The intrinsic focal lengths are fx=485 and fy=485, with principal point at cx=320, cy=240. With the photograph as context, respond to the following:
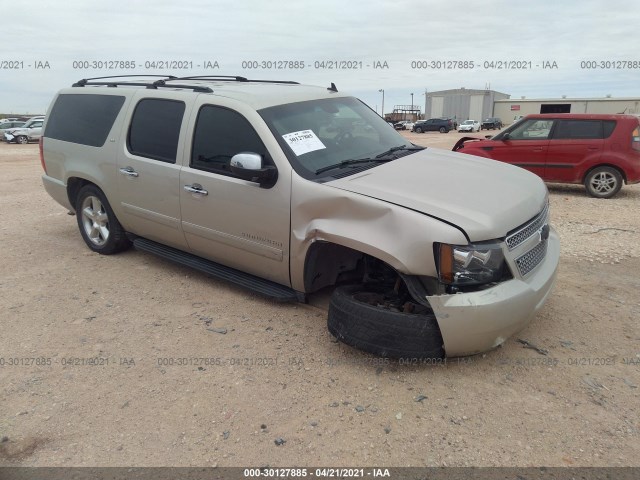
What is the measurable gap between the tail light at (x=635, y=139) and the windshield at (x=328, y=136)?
21.5ft

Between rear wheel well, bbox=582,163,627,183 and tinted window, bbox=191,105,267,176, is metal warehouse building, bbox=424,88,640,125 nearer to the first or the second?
rear wheel well, bbox=582,163,627,183

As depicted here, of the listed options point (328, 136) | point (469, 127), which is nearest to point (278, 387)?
point (328, 136)

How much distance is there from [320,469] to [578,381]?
1733 mm

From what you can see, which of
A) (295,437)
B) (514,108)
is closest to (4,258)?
(295,437)

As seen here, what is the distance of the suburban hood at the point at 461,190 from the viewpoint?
9.50 feet

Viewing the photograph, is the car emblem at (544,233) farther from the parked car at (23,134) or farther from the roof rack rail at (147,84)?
the parked car at (23,134)

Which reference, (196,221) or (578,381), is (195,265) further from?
(578,381)

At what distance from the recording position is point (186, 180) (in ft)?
13.6

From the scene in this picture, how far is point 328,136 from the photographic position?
392cm

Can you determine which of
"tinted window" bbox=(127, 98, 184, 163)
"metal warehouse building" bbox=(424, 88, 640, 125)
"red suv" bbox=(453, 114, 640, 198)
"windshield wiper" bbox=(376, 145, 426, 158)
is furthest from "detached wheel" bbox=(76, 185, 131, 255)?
"metal warehouse building" bbox=(424, 88, 640, 125)

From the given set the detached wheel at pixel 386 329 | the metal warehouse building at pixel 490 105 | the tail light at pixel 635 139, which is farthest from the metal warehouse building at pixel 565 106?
the detached wheel at pixel 386 329

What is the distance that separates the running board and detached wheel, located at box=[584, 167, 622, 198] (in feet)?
25.1

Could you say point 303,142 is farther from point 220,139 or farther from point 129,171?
point 129,171

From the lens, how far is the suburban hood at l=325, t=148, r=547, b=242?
2895 millimetres
